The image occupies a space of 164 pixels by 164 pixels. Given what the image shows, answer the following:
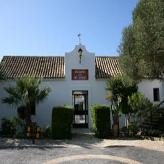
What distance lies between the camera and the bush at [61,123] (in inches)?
781

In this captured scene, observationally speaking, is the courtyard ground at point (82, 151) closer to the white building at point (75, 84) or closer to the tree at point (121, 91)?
the tree at point (121, 91)

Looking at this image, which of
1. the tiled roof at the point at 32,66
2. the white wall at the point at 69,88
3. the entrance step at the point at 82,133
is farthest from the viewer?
the tiled roof at the point at 32,66

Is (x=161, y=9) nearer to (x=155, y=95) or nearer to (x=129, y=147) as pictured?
(x=129, y=147)

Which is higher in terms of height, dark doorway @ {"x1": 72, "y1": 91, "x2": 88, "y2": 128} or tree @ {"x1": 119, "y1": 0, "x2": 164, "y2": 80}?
tree @ {"x1": 119, "y1": 0, "x2": 164, "y2": 80}

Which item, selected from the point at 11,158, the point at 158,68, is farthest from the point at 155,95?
the point at 11,158

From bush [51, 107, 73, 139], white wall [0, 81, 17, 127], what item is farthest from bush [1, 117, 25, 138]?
white wall [0, 81, 17, 127]

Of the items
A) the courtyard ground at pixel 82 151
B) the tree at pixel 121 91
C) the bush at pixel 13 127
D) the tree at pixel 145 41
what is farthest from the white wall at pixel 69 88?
the courtyard ground at pixel 82 151

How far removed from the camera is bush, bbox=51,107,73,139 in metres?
19.8

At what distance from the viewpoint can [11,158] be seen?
1408cm

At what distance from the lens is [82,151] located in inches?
618

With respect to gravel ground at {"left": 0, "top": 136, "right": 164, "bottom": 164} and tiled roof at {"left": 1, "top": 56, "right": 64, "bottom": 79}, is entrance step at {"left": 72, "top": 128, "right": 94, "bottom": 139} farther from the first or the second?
tiled roof at {"left": 1, "top": 56, "right": 64, "bottom": 79}

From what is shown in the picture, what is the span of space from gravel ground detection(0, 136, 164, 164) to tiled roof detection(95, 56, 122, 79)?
7678 mm

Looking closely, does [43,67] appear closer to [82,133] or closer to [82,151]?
[82,133]

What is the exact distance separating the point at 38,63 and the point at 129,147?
42.0 feet
